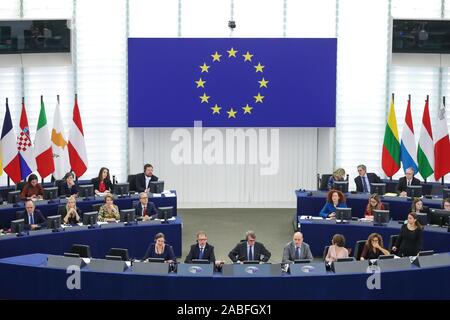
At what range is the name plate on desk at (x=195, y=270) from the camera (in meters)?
11.1

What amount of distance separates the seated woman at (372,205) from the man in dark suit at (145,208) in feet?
13.3

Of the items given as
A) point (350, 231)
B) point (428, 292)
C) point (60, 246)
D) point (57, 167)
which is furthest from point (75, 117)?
point (428, 292)

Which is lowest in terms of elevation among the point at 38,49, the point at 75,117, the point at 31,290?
the point at 31,290

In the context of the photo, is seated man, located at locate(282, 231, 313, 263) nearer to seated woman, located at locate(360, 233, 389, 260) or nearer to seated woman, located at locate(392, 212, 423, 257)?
seated woman, located at locate(360, 233, 389, 260)

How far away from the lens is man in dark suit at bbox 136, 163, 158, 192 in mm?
17828

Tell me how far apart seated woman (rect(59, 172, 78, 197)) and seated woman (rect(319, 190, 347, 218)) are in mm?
5321

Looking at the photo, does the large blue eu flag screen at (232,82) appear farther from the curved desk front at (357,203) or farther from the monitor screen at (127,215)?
the monitor screen at (127,215)

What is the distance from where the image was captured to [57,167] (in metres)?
18.9

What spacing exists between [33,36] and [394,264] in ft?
38.6

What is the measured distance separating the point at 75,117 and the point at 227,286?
8492 millimetres

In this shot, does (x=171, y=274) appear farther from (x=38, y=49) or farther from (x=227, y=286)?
(x=38, y=49)

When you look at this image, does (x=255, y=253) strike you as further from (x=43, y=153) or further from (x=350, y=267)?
(x=43, y=153)

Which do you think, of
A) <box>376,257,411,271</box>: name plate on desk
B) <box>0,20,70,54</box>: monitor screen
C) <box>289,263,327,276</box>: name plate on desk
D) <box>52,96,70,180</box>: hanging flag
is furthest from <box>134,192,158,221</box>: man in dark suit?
<box>0,20,70,54</box>: monitor screen

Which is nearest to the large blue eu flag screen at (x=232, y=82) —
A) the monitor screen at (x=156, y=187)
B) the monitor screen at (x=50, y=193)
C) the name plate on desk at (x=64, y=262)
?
the monitor screen at (x=156, y=187)
